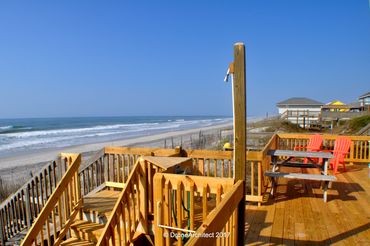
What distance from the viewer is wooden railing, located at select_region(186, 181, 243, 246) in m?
1.37

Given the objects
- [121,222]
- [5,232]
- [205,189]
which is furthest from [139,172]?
[5,232]

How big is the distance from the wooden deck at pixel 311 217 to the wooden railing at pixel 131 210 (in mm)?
1422

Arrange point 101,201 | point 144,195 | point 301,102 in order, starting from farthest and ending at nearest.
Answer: point 301,102 → point 101,201 → point 144,195

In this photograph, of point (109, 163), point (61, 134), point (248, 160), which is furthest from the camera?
point (61, 134)

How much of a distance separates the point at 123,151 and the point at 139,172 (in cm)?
206

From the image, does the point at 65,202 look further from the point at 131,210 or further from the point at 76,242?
the point at 131,210

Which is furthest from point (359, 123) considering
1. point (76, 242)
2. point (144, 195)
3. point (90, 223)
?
point (76, 242)

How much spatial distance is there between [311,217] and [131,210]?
2.57 metres

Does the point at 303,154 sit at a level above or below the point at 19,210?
above

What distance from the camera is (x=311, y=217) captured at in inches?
146

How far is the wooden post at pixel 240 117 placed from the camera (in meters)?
2.24

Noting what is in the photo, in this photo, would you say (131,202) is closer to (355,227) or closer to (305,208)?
(305,208)

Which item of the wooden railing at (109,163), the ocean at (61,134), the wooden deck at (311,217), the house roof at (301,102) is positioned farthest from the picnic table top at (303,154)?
the house roof at (301,102)

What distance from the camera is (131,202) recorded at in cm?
346
